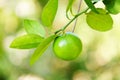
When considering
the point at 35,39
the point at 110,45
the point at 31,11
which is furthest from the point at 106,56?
the point at 35,39

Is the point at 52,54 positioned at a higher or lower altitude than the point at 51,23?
higher

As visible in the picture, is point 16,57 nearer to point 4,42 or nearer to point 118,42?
point 4,42

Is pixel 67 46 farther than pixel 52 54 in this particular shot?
No

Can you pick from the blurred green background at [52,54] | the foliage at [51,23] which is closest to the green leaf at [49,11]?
the foliage at [51,23]

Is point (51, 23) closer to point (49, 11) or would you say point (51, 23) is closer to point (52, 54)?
point (49, 11)

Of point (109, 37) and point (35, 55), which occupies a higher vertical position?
point (109, 37)

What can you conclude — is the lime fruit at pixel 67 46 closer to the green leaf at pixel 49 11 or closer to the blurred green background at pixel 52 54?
the green leaf at pixel 49 11

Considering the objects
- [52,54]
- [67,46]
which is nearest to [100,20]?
[67,46]
